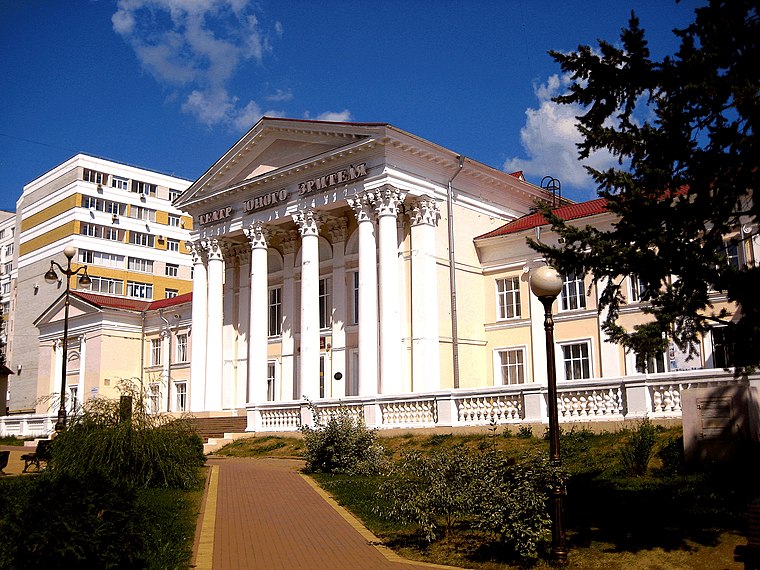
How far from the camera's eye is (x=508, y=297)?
33.7 m

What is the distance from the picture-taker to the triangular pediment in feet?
105

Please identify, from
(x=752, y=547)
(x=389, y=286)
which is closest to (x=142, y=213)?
(x=389, y=286)

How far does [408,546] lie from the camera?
10.7m

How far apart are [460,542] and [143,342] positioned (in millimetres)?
42682

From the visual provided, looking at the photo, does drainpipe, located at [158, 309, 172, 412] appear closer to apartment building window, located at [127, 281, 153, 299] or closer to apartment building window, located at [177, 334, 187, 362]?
apartment building window, located at [177, 334, 187, 362]

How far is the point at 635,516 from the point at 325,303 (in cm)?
2593

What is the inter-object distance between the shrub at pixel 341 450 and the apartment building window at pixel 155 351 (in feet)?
102

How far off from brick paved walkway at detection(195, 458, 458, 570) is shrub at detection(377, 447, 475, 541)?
63 cm

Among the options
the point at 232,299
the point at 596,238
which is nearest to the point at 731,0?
the point at 596,238

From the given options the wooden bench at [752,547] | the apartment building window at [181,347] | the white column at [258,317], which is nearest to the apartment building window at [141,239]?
the apartment building window at [181,347]

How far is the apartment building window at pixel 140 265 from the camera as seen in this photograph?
228 feet

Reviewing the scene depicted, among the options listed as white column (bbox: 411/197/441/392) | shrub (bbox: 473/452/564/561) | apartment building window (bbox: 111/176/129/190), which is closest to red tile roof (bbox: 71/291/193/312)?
apartment building window (bbox: 111/176/129/190)

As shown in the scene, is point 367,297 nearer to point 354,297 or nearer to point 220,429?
point 354,297

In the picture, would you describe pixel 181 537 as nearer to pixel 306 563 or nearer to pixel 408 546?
pixel 306 563
